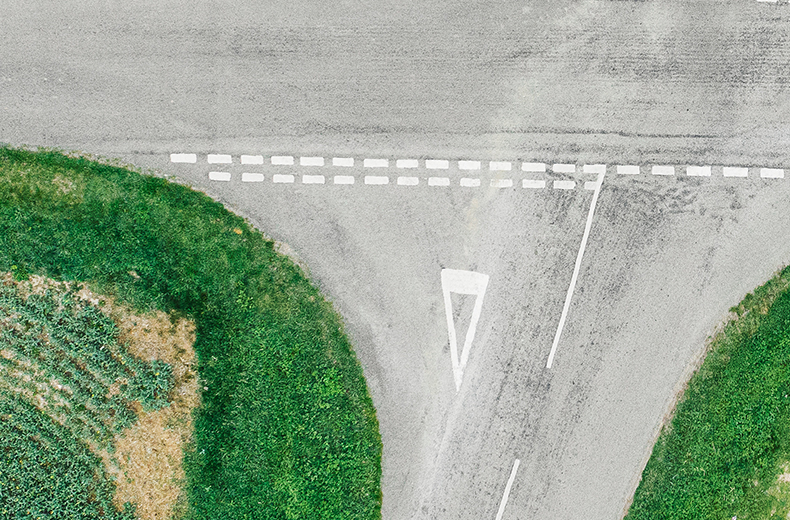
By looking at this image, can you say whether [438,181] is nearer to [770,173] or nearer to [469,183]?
[469,183]

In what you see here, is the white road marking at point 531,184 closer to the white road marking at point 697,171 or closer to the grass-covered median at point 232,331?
the white road marking at point 697,171

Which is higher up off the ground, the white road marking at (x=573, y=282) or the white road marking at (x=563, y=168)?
the white road marking at (x=563, y=168)

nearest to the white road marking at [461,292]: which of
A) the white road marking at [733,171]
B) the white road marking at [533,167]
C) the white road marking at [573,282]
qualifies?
the white road marking at [573,282]

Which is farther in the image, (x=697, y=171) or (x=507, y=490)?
(x=697, y=171)

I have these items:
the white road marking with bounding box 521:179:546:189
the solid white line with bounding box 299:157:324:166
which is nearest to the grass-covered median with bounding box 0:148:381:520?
the solid white line with bounding box 299:157:324:166

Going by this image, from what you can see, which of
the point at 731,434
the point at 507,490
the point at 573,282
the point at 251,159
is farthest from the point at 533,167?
the point at 731,434
